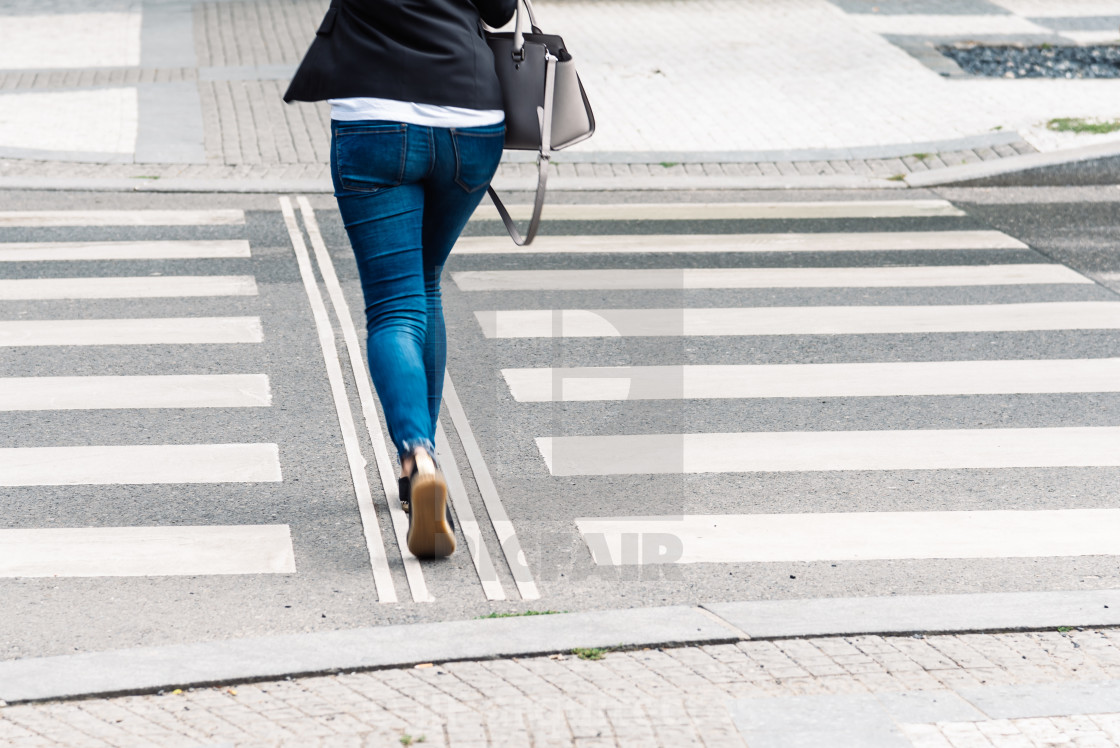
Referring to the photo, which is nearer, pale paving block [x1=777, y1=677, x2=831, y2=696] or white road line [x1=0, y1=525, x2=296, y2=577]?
pale paving block [x1=777, y1=677, x2=831, y2=696]

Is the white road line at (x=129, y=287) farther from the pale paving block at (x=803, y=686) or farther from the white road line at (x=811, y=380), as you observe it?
the pale paving block at (x=803, y=686)

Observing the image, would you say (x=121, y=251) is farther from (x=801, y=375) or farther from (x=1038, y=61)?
(x=1038, y=61)

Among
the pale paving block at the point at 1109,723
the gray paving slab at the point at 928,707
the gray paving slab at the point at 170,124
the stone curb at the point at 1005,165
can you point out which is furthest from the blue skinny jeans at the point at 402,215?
the stone curb at the point at 1005,165

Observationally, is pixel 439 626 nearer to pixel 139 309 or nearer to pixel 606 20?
pixel 139 309

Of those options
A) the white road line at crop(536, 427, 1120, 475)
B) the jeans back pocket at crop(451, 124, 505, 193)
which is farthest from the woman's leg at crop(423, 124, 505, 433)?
the white road line at crop(536, 427, 1120, 475)

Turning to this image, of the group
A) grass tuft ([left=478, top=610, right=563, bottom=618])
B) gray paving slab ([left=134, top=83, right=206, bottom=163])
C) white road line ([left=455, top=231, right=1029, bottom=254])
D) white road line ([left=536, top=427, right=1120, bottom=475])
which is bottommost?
white road line ([left=455, top=231, right=1029, bottom=254])

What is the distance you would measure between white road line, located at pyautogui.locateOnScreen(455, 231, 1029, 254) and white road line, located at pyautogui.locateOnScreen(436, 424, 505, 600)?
3.11 meters

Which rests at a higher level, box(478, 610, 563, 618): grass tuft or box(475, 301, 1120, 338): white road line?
box(478, 610, 563, 618): grass tuft

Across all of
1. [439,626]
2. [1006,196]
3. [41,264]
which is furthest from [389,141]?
[1006,196]

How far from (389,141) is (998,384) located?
138 inches

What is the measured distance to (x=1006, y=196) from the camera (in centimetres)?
1070

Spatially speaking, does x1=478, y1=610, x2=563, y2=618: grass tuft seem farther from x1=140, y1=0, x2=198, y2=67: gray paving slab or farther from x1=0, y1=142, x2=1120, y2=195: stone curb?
x1=140, y1=0, x2=198, y2=67: gray paving slab

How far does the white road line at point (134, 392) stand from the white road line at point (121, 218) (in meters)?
3.03

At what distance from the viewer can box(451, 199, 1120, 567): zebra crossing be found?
4953mm
